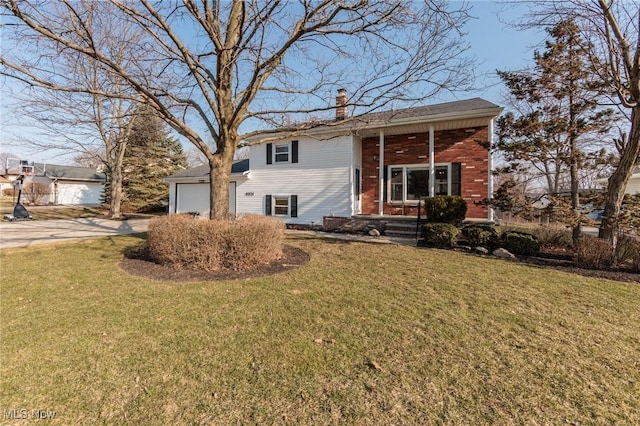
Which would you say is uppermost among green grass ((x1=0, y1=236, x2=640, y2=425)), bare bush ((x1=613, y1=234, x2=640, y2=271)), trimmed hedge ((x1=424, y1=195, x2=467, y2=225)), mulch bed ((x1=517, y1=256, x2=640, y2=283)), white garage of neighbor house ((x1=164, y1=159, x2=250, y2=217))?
white garage of neighbor house ((x1=164, y1=159, x2=250, y2=217))

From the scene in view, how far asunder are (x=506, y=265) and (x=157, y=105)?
8.88m

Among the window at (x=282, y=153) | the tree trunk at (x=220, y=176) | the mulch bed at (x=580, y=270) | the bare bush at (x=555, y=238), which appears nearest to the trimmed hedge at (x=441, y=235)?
the mulch bed at (x=580, y=270)

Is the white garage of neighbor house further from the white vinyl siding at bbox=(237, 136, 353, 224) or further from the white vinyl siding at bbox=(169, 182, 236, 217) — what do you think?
the white vinyl siding at bbox=(237, 136, 353, 224)

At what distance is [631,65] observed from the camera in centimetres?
642

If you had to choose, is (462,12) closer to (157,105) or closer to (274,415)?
(157,105)

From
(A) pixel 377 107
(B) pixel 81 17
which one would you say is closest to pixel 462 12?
(A) pixel 377 107

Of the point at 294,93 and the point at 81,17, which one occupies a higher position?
the point at 81,17

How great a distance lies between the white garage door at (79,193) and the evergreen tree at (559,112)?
1555 inches

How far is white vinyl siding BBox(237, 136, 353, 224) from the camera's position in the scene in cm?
1323

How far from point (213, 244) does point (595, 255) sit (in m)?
8.26

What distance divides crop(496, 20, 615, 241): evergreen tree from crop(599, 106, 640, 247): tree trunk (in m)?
0.61

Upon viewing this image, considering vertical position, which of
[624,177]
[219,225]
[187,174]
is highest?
[187,174]

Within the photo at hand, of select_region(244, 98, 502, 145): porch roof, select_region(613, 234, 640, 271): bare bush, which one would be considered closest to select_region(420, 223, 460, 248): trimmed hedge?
select_region(613, 234, 640, 271): bare bush

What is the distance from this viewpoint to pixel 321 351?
2.85 m
